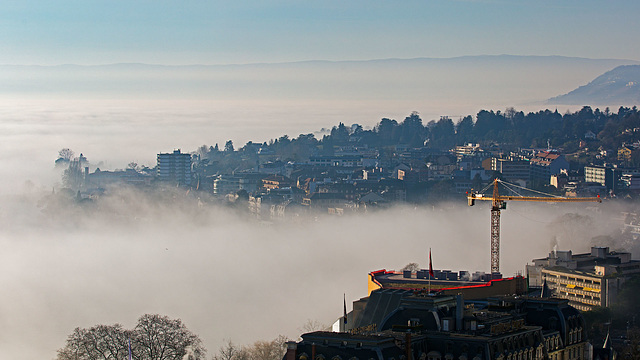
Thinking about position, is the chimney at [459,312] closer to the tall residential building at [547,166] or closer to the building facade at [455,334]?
the building facade at [455,334]

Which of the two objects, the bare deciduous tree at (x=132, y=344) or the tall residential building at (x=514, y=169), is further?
the tall residential building at (x=514, y=169)

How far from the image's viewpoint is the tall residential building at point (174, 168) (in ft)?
634

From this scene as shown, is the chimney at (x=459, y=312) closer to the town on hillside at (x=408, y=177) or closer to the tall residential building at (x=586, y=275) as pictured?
the tall residential building at (x=586, y=275)

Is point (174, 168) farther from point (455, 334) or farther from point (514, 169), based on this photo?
point (455, 334)

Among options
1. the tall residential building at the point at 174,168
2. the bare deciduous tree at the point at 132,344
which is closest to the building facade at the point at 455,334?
the bare deciduous tree at the point at 132,344

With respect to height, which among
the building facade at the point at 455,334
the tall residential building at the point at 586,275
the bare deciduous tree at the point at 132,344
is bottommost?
the tall residential building at the point at 586,275

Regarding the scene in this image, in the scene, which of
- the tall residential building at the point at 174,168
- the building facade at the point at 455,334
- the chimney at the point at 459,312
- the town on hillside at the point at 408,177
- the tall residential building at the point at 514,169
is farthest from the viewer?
the tall residential building at the point at 174,168

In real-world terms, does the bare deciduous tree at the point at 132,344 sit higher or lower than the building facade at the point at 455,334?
lower

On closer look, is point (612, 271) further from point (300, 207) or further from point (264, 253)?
point (300, 207)

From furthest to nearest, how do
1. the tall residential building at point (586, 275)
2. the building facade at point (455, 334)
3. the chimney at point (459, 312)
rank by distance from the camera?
the tall residential building at point (586, 275), the chimney at point (459, 312), the building facade at point (455, 334)

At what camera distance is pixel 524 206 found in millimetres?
144750

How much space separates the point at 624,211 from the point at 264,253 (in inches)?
1368

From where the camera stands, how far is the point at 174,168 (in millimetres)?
193750

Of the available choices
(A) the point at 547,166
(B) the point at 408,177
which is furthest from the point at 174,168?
(A) the point at 547,166
